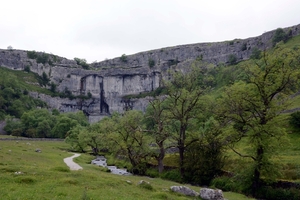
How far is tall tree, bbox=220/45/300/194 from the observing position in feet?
91.7

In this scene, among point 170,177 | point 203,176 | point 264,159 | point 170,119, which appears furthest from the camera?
point 170,119

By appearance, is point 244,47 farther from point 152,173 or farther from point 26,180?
point 26,180

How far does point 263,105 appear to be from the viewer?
29656mm

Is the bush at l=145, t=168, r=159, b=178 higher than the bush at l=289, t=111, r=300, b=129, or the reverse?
the bush at l=289, t=111, r=300, b=129

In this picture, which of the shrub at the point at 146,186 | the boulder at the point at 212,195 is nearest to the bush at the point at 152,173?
the shrub at the point at 146,186

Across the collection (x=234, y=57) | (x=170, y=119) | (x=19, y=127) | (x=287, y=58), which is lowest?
(x=19, y=127)

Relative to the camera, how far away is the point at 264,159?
27.9 meters

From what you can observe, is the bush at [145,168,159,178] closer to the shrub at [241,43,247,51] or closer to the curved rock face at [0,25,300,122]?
the curved rock face at [0,25,300,122]

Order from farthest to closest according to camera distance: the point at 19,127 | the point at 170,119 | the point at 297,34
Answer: the point at 297,34 → the point at 19,127 → the point at 170,119

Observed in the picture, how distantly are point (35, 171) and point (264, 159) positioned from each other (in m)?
23.1

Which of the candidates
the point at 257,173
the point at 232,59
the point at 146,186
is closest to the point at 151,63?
the point at 232,59

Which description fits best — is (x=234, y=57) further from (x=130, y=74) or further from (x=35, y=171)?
(x=35, y=171)

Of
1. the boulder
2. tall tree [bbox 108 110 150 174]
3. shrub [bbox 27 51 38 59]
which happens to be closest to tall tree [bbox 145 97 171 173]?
tall tree [bbox 108 110 150 174]

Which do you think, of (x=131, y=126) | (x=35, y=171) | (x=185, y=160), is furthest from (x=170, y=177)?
(x=35, y=171)
